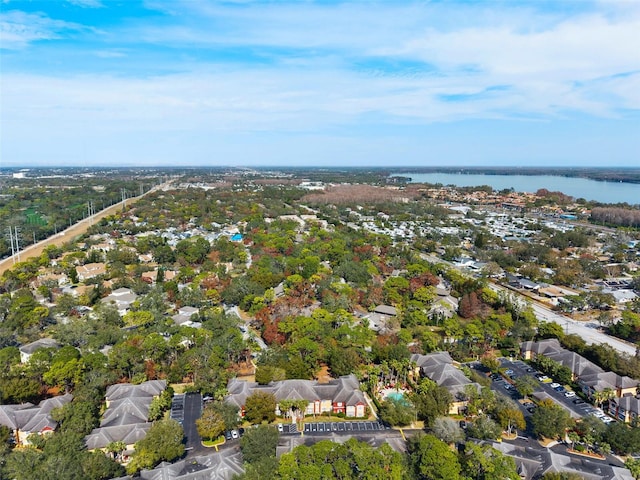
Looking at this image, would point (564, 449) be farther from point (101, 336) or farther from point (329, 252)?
point (329, 252)

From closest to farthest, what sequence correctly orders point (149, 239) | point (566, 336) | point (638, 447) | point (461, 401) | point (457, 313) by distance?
point (638, 447) < point (461, 401) < point (566, 336) < point (457, 313) < point (149, 239)

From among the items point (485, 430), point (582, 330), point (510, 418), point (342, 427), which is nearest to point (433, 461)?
point (485, 430)

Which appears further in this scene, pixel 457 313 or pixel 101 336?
pixel 457 313

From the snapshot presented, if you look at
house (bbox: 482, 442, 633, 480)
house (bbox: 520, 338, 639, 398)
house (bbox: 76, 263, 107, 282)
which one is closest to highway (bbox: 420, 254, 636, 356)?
house (bbox: 520, 338, 639, 398)

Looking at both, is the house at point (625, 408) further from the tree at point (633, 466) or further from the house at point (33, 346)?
the house at point (33, 346)

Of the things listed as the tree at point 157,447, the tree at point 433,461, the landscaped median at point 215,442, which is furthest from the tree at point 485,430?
the tree at point 157,447

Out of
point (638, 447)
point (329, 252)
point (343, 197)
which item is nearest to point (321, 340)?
point (638, 447)
